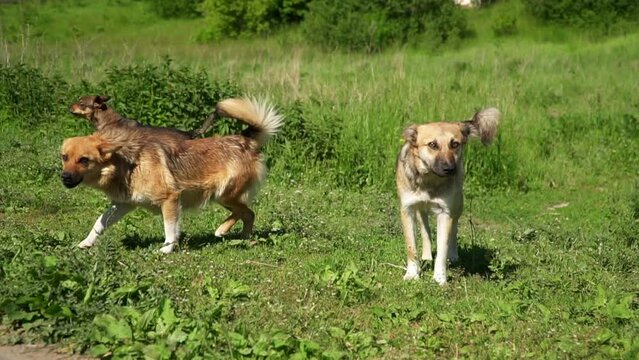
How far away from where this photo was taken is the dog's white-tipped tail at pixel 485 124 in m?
8.27

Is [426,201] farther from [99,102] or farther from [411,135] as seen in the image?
[99,102]

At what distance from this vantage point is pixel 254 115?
29.9ft

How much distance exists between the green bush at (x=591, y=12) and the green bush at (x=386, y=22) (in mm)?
2910

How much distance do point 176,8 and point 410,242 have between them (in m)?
36.1

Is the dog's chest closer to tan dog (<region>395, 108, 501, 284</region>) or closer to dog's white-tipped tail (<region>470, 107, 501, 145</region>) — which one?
tan dog (<region>395, 108, 501, 284</region>)

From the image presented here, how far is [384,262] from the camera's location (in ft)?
27.7

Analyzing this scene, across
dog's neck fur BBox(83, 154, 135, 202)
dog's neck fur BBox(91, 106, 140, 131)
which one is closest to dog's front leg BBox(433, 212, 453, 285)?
dog's neck fur BBox(83, 154, 135, 202)

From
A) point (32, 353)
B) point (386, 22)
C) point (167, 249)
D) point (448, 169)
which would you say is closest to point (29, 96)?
point (167, 249)

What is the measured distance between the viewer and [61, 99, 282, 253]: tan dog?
26.9ft

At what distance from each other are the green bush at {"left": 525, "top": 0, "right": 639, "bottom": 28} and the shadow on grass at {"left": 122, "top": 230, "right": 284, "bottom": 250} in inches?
870

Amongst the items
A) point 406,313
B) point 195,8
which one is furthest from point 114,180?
point 195,8

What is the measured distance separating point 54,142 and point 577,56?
49.0 feet

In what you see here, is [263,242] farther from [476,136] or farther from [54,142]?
[54,142]

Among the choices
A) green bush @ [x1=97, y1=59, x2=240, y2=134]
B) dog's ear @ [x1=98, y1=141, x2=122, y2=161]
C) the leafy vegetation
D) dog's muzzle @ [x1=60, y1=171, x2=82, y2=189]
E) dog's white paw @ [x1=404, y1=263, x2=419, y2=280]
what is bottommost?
the leafy vegetation
